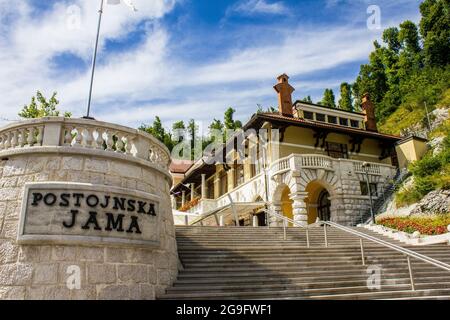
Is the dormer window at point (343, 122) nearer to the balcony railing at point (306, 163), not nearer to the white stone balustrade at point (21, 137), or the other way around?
the balcony railing at point (306, 163)

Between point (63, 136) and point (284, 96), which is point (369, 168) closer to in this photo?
point (284, 96)

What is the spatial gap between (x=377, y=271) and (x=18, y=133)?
10.3 m

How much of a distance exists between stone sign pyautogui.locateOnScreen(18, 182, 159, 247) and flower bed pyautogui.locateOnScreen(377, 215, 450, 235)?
46.7ft

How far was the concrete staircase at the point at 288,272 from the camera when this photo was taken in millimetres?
8242

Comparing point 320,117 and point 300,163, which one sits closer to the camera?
point 300,163

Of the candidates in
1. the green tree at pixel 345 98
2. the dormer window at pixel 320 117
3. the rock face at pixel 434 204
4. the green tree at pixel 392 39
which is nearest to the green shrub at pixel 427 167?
the rock face at pixel 434 204

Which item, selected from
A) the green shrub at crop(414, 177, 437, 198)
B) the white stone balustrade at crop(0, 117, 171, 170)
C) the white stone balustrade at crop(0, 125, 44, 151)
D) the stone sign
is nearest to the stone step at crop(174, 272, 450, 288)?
the stone sign

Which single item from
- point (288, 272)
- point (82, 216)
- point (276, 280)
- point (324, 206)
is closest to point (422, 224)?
point (324, 206)

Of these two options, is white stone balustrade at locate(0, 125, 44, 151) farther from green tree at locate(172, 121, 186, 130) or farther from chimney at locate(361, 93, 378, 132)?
green tree at locate(172, 121, 186, 130)

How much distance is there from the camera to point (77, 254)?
705 centimetres

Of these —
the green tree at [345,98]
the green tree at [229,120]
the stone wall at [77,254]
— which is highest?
the green tree at [345,98]

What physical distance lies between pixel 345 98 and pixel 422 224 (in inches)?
1642

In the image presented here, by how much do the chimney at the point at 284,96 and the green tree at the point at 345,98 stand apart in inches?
1259
